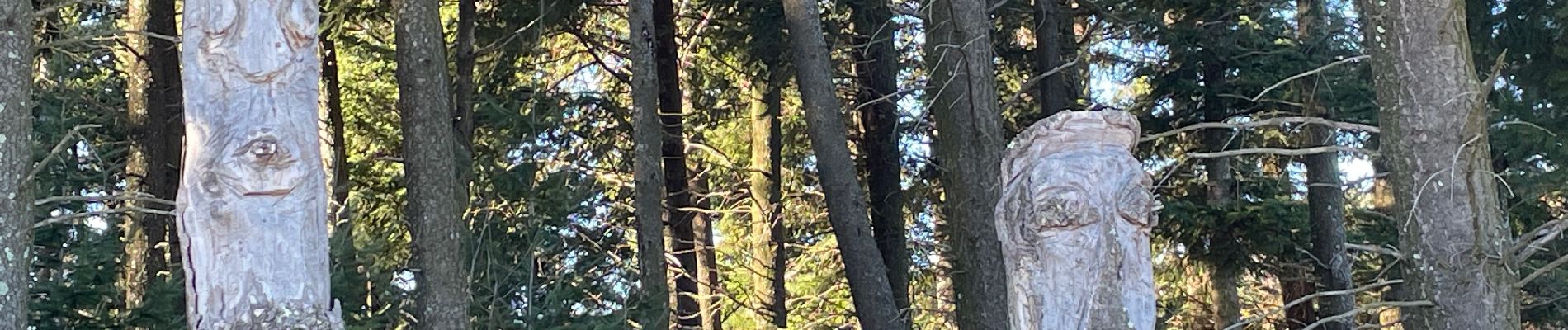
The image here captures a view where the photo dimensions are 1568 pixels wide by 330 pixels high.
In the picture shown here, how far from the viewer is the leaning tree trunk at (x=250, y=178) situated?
5352 millimetres

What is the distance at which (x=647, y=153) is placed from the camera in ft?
41.8

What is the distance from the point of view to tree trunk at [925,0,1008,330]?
10.1m

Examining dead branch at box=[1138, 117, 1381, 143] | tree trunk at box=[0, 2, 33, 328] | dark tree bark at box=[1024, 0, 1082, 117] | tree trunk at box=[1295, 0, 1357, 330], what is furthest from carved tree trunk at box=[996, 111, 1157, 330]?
tree trunk at box=[1295, 0, 1357, 330]

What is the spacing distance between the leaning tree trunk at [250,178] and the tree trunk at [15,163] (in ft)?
4.18

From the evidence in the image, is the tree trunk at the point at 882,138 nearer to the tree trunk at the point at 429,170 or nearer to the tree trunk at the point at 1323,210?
→ the tree trunk at the point at 1323,210

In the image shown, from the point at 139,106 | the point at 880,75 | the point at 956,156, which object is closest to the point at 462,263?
the point at 956,156

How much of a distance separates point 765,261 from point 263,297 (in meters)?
12.3

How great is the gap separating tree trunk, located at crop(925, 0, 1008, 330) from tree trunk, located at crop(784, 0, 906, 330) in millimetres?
1420

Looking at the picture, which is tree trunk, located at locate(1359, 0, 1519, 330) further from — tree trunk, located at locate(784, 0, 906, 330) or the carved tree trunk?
tree trunk, located at locate(784, 0, 906, 330)

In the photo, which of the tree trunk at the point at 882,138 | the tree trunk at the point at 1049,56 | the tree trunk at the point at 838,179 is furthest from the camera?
the tree trunk at the point at 882,138

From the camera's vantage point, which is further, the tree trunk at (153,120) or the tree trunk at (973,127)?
the tree trunk at (153,120)

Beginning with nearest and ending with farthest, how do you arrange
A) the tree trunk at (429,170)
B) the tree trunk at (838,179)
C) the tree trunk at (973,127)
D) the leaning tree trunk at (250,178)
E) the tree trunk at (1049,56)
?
1. the leaning tree trunk at (250,178)
2. the tree trunk at (429,170)
3. the tree trunk at (973,127)
4. the tree trunk at (838,179)
5. the tree trunk at (1049,56)

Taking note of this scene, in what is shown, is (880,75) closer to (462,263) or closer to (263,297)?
(462,263)

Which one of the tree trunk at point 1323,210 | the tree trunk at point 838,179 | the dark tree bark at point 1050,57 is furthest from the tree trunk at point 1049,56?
the tree trunk at point 838,179
